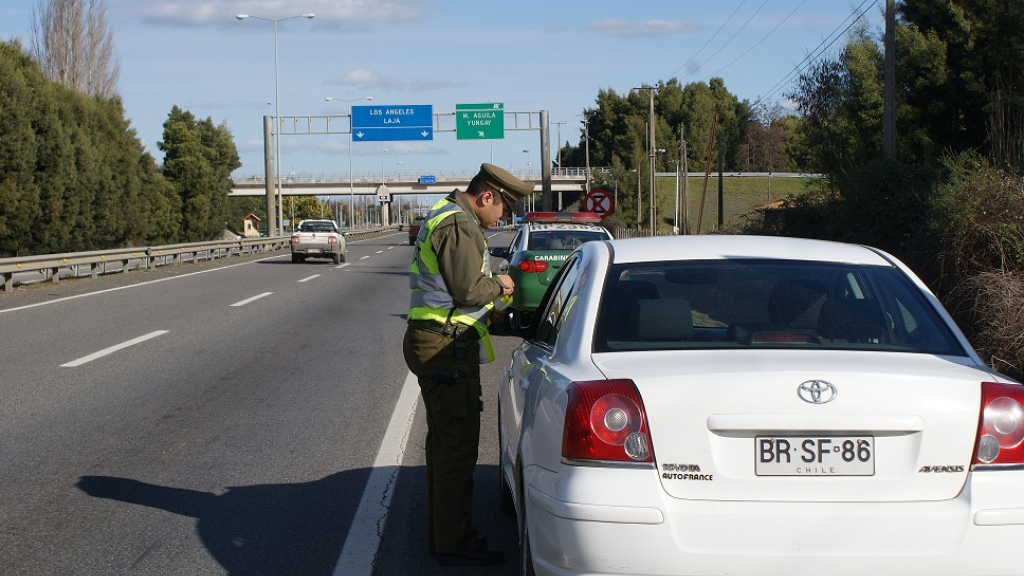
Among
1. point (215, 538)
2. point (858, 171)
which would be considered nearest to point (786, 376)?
point (215, 538)

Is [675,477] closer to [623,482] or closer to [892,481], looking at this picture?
[623,482]

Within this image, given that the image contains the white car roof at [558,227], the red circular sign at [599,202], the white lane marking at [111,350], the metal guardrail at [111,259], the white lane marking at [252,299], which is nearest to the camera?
the white lane marking at [111,350]

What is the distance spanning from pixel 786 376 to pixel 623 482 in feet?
2.00

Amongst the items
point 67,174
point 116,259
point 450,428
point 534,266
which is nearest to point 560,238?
point 534,266

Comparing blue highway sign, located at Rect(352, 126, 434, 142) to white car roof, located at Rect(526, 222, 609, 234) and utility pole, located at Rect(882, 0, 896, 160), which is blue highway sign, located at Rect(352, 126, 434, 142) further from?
white car roof, located at Rect(526, 222, 609, 234)

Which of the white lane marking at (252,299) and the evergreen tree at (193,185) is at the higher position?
the evergreen tree at (193,185)

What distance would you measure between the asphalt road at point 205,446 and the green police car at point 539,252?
154cm

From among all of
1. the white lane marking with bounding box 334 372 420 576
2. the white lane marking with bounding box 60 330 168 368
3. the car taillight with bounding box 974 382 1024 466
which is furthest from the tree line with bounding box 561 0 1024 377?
the white lane marking with bounding box 60 330 168 368

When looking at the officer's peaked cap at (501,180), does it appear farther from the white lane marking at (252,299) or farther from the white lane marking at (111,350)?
the white lane marking at (252,299)

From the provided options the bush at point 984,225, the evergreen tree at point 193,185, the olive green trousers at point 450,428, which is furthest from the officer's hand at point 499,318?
the evergreen tree at point 193,185

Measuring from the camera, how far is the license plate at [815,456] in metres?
3.26

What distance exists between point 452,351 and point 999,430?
2.32 metres

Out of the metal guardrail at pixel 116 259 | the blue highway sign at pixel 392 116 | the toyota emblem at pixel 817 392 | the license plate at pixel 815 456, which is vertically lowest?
the metal guardrail at pixel 116 259

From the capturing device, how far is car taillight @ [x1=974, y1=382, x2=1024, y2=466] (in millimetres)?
3293
